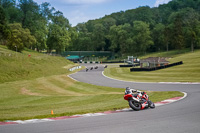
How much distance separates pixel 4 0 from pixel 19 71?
6863 centimetres

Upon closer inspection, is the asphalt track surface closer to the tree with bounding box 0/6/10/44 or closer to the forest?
the forest

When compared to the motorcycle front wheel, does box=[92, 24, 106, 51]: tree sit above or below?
above

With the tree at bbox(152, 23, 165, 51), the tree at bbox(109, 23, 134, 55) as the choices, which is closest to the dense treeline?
the tree at bbox(109, 23, 134, 55)

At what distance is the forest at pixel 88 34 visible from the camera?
82331 mm

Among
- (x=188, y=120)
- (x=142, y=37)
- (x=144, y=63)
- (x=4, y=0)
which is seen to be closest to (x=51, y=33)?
(x=4, y=0)

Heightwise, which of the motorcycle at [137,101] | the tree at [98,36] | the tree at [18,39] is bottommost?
the motorcycle at [137,101]

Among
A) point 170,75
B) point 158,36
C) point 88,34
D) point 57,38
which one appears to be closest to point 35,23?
point 57,38

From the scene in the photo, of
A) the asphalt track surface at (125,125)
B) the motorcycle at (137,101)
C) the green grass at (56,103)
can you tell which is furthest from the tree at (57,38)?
Answer: the asphalt track surface at (125,125)

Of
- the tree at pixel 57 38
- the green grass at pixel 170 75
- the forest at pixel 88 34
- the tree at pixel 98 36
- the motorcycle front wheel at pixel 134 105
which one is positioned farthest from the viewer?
the tree at pixel 98 36

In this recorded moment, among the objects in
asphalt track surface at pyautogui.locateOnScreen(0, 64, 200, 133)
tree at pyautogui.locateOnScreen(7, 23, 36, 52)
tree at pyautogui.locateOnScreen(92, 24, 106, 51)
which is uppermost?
tree at pyautogui.locateOnScreen(92, 24, 106, 51)

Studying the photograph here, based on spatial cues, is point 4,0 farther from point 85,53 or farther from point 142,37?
point 142,37

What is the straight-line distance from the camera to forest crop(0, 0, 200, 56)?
8233 cm

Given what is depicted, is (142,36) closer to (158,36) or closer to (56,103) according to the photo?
(158,36)

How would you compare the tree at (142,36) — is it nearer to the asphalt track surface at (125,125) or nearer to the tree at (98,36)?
the tree at (98,36)
